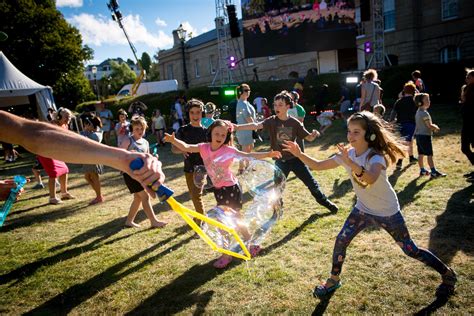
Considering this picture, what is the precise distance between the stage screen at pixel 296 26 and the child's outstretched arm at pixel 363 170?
27.7 m

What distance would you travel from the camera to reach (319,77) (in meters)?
22.1

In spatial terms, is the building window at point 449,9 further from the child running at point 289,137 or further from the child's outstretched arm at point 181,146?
the child's outstretched arm at point 181,146

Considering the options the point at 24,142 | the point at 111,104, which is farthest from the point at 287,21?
the point at 24,142

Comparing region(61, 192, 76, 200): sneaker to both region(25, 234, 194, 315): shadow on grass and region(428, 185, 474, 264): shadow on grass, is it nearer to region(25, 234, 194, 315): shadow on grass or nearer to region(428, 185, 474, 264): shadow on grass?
region(25, 234, 194, 315): shadow on grass

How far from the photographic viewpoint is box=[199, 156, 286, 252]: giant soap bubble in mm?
4043

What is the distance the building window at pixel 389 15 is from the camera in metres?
27.5

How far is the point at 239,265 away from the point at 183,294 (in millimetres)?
874

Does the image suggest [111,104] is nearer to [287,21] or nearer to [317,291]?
[287,21]

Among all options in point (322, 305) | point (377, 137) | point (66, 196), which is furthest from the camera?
point (66, 196)

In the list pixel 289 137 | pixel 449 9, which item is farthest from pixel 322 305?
pixel 449 9

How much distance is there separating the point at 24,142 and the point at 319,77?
2181cm

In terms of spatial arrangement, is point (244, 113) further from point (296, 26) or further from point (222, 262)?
point (296, 26)

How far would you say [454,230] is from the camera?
4859mm

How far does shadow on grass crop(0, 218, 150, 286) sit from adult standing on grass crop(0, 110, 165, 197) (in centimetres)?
352
